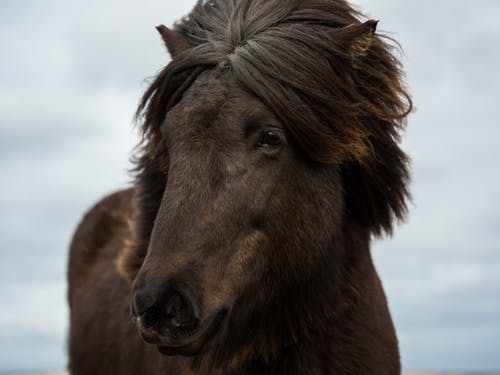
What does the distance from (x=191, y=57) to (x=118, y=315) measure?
8.24 feet

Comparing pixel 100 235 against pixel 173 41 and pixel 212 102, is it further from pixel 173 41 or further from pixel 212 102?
pixel 212 102

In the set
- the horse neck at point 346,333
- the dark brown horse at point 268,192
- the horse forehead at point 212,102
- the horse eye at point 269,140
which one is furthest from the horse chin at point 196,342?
the horse forehead at point 212,102

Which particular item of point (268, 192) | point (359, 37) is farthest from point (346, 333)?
point (359, 37)

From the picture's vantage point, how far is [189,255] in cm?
345

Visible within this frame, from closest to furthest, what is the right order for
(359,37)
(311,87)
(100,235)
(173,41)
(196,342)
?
(196,342) < (311,87) < (359,37) < (173,41) < (100,235)

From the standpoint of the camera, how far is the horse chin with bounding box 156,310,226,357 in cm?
339

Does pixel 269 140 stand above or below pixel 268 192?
above

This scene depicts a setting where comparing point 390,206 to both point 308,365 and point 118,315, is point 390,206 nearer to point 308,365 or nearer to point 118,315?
point 308,365

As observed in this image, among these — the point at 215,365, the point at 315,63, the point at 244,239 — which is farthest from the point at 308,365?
the point at 315,63

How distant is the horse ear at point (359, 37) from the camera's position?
4129 millimetres

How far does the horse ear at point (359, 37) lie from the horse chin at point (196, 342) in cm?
168

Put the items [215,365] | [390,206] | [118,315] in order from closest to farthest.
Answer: [215,365] < [390,206] < [118,315]

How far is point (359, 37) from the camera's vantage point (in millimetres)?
4156

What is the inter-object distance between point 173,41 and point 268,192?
4.63 ft
